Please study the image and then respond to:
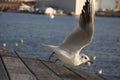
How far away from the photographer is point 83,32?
12.3ft

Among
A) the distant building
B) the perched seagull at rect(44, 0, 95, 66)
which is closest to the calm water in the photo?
the perched seagull at rect(44, 0, 95, 66)

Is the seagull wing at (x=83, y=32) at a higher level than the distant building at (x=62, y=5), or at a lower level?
higher

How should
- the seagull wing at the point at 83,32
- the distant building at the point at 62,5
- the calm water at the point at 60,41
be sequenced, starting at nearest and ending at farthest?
the seagull wing at the point at 83,32, the calm water at the point at 60,41, the distant building at the point at 62,5

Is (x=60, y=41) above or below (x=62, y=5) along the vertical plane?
above

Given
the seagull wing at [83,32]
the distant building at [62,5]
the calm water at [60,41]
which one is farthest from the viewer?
the distant building at [62,5]

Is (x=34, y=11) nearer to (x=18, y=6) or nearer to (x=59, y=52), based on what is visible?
(x=18, y=6)

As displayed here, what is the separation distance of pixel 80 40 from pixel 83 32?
66 millimetres

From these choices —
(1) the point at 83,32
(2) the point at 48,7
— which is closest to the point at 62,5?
(2) the point at 48,7

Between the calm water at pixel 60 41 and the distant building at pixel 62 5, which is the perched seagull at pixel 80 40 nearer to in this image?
the calm water at pixel 60 41

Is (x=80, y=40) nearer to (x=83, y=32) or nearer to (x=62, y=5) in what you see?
(x=83, y=32)

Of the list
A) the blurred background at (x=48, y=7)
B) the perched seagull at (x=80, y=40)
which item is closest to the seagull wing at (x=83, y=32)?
the perched seagull at (x=80, y=40)

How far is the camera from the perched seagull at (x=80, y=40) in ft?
12.0

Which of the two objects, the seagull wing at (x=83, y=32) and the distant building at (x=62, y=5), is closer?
the seagull wing at (x=83, y=32)

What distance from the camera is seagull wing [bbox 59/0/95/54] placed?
11.9ft
